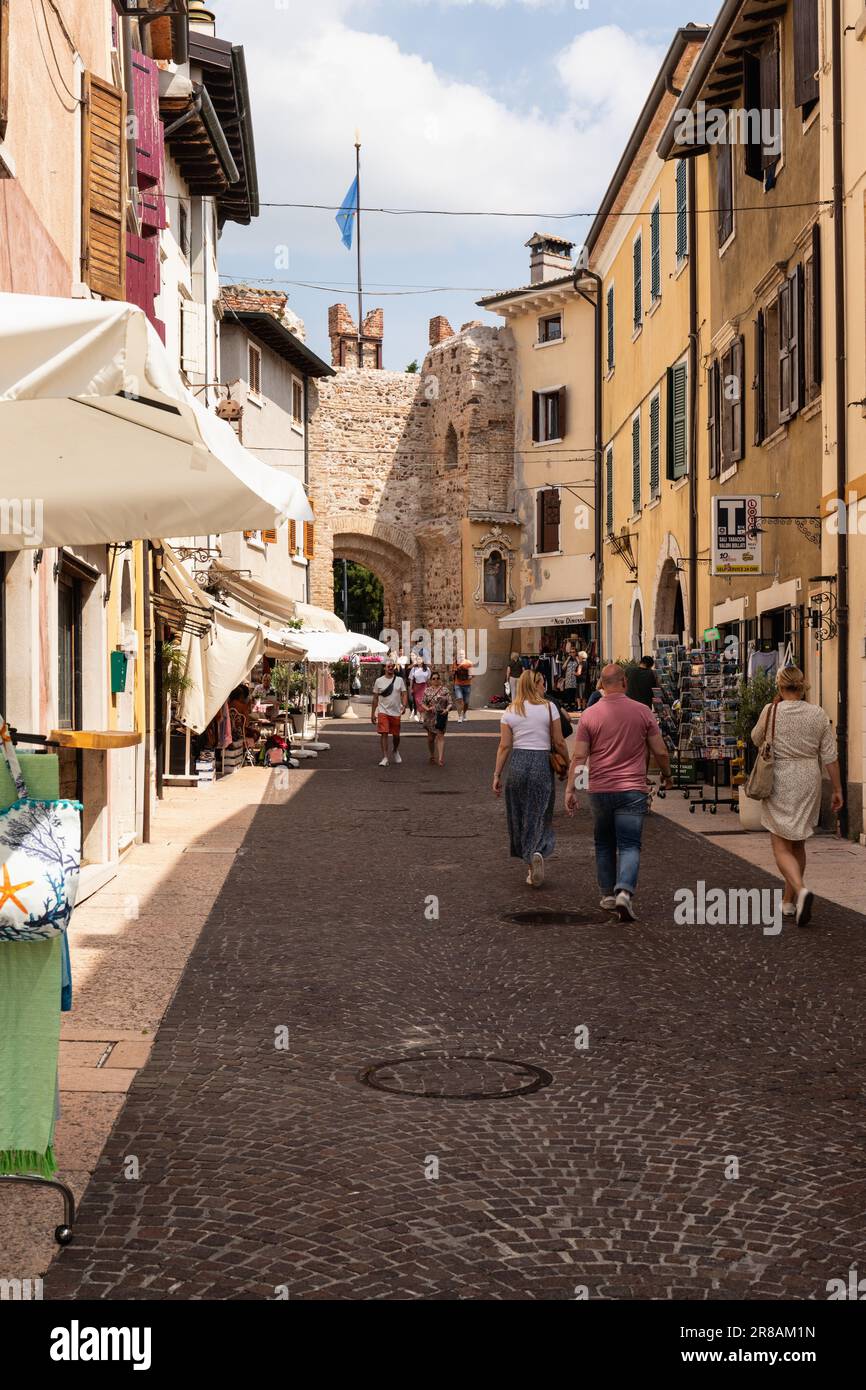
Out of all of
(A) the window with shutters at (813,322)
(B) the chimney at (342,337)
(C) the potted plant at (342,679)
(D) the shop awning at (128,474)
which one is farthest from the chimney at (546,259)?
(D) the shop awning at (128,474)

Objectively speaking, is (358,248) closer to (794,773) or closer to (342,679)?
(342,679)

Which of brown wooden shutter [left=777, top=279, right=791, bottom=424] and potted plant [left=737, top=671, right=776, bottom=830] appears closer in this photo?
potted plant [left=737, top=671, right=776, bottom=830]

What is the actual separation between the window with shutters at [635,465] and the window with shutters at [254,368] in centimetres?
989

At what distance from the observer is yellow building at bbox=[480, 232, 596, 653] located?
4194 centimetres

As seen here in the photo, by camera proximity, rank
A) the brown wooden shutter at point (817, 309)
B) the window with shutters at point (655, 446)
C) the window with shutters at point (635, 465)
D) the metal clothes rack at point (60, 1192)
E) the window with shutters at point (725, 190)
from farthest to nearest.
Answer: the window with shutters at point (635, 465) → the window with shutters at point (655, 446) → the window with shutters at point (725, 190) → the brown wooden shutter at point (817, 309) → the metal clothes rack at point (60, 1192)

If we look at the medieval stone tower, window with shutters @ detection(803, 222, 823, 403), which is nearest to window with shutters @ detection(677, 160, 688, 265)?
window with shutters @ detection(803, 222, 823, 403)

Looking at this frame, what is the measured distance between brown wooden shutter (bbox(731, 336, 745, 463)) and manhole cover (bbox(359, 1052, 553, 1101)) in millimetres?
13618

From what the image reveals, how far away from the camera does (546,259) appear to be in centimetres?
4569

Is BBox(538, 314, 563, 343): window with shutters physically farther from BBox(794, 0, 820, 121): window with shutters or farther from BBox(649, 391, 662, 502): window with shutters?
BBox(794, 0, 820, 121): window with shutters

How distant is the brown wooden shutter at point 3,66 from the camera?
24.6 feet

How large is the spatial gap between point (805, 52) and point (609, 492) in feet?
53.6

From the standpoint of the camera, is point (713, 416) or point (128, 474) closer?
point (128, 474)

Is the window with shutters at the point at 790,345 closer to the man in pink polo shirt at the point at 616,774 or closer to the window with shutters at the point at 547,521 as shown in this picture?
the man in pink polo shirt at the point at 616,774

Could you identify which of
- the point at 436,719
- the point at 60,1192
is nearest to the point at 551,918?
the point at 60,1192
